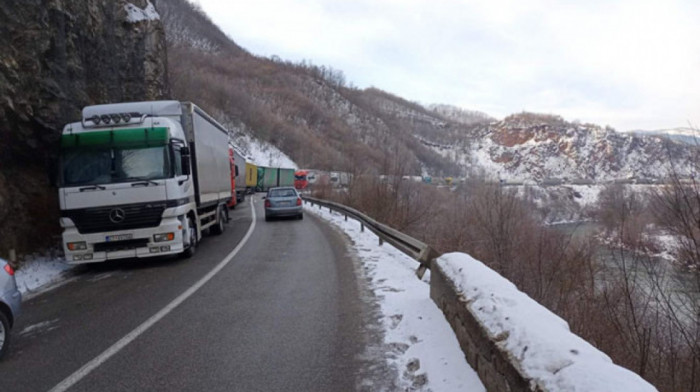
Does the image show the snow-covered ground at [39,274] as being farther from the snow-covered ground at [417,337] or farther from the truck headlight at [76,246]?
the snow-covered ground at [417,337]

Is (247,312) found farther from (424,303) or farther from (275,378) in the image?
(424,303)

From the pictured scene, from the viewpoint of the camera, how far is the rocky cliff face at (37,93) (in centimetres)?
914

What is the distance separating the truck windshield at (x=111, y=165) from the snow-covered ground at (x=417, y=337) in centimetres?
478

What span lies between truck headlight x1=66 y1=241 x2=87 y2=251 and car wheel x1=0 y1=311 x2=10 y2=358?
4171mm

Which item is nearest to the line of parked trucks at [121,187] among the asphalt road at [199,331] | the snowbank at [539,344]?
the asphalt road at [199,331]

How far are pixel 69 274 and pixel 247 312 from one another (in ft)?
17.5

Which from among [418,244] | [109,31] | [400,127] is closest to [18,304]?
[418,244]

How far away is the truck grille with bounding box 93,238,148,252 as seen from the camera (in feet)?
27.1

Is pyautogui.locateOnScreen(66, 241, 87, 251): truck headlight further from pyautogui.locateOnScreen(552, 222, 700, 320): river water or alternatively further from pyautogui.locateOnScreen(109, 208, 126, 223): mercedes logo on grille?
pyautogui.locateOnScreen(552, 222, 700, 320): river water

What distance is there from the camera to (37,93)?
1005 centimetres

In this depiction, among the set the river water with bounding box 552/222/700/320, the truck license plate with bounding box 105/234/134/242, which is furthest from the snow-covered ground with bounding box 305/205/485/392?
the truck license plate with bounding box 105/234/134/242

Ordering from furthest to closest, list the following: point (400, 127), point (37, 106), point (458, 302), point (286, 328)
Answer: point (400, 127) → point (37, 106) → point (286, 328) → point (458, 302)

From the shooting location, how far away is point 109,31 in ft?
50.5

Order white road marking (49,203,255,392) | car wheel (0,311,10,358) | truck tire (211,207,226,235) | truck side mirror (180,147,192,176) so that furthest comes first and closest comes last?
truck tire (211,207,226,235)
truck side mirror (180,147,192,176)
car wheel (0,311,10,358)
white road marking (49,203,255,392)
